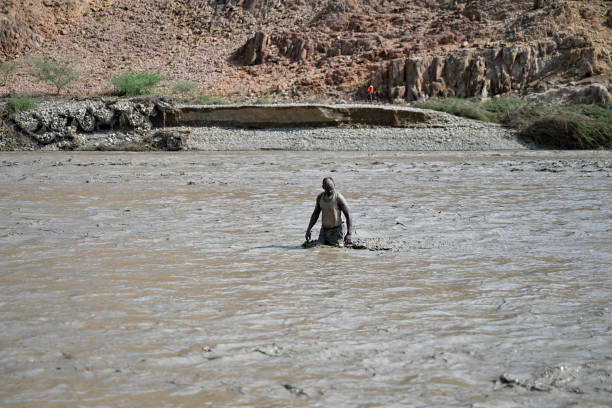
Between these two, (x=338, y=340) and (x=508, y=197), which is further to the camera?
(x=508, y=197)

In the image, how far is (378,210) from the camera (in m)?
12.2

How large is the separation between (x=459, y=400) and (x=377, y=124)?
25.7m

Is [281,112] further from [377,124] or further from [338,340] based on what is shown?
[338,340]

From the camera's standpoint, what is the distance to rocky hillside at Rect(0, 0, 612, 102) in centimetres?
3388

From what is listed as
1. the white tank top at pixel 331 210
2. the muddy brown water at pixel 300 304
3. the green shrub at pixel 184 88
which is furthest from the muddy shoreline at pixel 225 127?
the white tank top at pixel 331 210

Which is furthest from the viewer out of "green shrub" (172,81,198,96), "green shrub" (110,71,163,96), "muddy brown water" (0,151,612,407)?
"green shrub" (172,81,198,96)

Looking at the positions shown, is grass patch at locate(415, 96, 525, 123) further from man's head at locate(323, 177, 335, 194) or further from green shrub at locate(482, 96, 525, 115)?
man's head at locate(323, 177, 335, 194)

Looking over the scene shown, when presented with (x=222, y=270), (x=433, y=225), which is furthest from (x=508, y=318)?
(x=433, y=225)

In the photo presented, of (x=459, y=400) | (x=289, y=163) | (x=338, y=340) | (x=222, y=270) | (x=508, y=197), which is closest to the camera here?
(x=459, y=400)

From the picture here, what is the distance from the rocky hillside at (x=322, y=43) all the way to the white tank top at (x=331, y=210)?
26.5 meters

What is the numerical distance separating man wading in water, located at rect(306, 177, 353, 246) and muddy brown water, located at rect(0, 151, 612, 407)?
0.61 ft

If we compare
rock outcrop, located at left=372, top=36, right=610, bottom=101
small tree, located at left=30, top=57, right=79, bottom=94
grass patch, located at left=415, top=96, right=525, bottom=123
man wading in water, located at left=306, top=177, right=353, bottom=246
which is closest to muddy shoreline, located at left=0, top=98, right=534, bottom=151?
grass patch, located at left=415, top=96, right=525, bottom=123

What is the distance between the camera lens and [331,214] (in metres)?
8.29

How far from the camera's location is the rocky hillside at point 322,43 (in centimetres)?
3388
